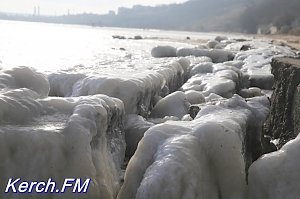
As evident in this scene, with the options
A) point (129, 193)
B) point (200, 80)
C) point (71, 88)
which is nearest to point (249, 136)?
point (129, 193)

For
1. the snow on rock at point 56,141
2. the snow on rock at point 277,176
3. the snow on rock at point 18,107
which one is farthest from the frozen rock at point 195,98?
the snow on rock at point 18,107

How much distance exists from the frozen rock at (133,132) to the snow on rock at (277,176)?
1842 millimetres

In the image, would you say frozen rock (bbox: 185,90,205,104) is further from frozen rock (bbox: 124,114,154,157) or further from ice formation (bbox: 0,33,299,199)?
ice formation (bbox: 0,33,299,199)

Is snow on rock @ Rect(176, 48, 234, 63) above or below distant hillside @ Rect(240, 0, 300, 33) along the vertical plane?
below

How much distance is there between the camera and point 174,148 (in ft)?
10.7

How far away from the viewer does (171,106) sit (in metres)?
6.72

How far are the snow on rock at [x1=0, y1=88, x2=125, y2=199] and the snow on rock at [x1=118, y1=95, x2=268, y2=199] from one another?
0.34 m

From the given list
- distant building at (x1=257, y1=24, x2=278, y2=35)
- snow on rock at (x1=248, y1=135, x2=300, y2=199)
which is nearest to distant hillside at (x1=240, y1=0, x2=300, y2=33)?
distant building at (x1=257, y1=24, x2=278, y2=35)

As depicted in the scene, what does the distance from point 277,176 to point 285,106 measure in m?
2.15

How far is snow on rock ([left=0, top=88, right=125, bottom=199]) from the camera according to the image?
120 inches

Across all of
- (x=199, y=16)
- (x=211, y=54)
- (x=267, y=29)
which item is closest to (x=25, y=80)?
(x=211, y=54)

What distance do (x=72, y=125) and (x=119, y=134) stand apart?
1327mm

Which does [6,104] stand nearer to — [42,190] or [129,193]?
[42,190]

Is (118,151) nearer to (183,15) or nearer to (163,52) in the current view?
(163,52)
